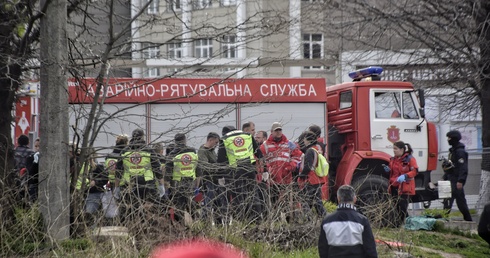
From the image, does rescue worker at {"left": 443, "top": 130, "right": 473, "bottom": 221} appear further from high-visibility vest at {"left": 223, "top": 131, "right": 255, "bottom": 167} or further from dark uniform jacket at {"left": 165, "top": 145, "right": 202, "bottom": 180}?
dark uniform jacket at {"left": 165, "top": 145, "right": 202, "bottom": 180}

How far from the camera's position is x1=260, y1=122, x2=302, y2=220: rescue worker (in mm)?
11391

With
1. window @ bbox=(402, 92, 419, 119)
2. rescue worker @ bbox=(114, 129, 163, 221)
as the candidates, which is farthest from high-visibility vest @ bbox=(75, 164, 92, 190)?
window @ bbox=(402, 92, 419, 119)

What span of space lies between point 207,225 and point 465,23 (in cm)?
1111

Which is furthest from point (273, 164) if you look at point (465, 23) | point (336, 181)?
point (465, 23)

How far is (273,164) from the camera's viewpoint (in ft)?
41.7

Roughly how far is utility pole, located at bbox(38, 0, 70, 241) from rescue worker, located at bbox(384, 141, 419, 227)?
6413 millimetres

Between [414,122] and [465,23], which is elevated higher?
[465,23]

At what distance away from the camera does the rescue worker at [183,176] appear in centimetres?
1045

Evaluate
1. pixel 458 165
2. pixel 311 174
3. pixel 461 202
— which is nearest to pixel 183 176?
pixel 311 174

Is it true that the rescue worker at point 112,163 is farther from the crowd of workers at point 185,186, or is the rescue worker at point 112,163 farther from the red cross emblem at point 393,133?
the red cross emblem at point 393,133

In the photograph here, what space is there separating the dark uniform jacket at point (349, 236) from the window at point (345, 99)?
870cm

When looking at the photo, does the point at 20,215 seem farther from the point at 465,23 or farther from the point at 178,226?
the point at 465,23

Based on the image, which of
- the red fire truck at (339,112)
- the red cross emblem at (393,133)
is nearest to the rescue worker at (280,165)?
the red fire truck at (339,112)

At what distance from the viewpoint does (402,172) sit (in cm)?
1609
